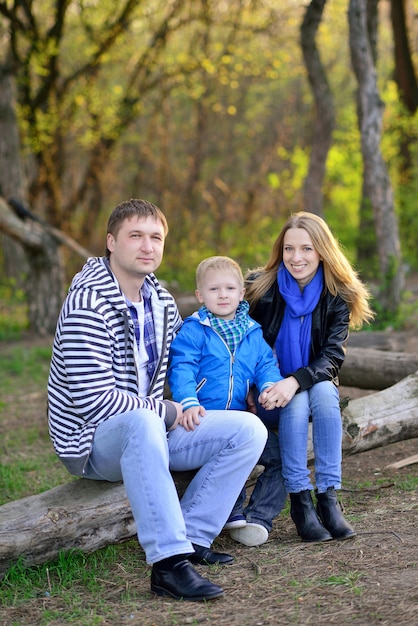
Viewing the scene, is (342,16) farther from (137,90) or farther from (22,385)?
(22,385)

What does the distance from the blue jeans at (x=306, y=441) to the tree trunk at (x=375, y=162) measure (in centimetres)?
546

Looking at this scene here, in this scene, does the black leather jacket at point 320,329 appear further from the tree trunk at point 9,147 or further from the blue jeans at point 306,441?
the tree trunk at point 9,147

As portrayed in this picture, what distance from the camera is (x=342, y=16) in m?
15.3

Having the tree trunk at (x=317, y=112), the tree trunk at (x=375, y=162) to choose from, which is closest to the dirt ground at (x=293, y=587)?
the tree trunk at (x=375, y=162)

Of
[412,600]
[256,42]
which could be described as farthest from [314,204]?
[256,42]

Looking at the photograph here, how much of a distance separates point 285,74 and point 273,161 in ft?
12.6

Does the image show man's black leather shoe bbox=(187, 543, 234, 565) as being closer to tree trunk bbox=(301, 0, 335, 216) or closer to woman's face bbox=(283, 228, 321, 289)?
woman's face bbox=(283, 228, 321, 289)

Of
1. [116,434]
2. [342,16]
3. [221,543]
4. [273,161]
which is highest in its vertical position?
[342,16]

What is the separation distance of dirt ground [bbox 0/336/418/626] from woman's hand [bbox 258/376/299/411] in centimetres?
66

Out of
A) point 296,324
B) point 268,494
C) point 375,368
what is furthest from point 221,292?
point 375,368

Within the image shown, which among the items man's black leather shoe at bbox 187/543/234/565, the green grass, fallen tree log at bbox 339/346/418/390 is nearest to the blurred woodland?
the green grass

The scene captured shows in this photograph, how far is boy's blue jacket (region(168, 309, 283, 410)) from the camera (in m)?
3.82

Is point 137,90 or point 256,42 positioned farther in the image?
point 256,42

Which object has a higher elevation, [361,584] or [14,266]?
[14,266]
